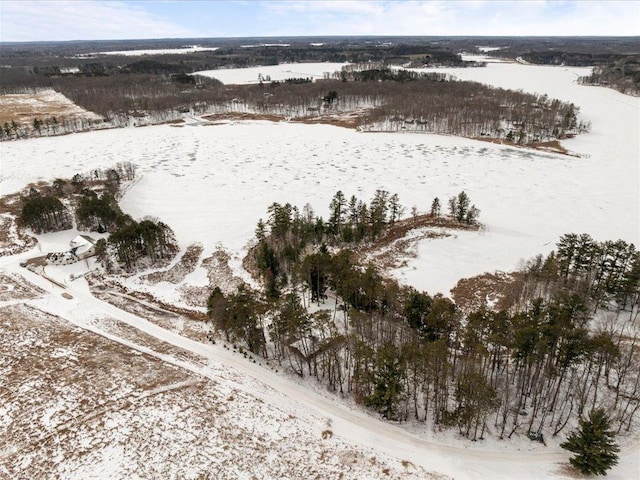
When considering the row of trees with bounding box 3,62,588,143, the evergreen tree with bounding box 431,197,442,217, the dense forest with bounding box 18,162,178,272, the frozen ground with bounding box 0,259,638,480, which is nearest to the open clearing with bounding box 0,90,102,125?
the row of trees with bounding box 3,62,588,143

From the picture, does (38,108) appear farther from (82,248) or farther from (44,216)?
(82,248)

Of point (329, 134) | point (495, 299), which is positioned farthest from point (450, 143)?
point (495, 299)

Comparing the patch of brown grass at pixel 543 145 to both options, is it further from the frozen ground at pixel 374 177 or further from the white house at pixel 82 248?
the white house at pixel 82 248

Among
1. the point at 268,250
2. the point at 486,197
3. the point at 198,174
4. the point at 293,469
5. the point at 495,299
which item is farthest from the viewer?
the point at 198,174

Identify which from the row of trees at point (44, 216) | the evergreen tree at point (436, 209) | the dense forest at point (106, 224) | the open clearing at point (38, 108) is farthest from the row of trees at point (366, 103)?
the row of trees at point (44, 216)

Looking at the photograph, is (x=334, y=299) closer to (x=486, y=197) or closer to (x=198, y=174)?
(x=486, y=197)

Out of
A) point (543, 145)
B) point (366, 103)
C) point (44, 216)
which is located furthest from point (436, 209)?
point (366, 103)

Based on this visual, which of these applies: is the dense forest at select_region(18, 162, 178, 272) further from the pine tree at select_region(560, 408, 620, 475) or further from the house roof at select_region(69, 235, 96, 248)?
the pine tree at select_region(560, 408, 620, 475)
